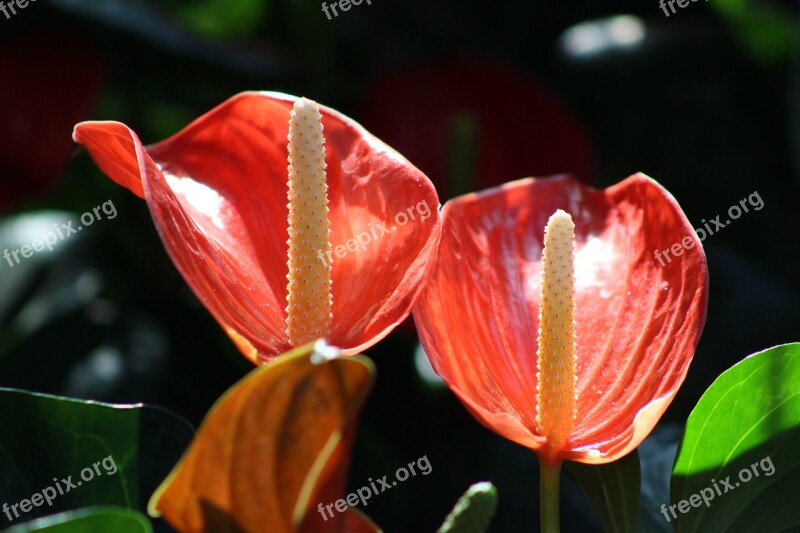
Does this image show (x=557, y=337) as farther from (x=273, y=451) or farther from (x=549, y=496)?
(x=273, y=451)

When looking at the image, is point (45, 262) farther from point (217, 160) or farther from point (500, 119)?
point (217, 160)

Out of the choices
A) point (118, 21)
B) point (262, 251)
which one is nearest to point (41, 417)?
point (262, 251)

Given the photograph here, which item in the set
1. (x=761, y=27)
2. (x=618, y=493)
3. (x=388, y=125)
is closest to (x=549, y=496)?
(x=618, y=493)

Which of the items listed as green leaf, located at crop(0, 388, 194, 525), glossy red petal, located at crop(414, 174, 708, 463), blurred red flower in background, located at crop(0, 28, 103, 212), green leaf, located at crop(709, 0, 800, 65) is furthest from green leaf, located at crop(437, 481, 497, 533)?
green leaf, located at crop(709, 0, 800, 65)

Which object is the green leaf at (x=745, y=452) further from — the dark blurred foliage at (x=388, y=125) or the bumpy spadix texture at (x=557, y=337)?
the dark blurred foliage at (x=388, y=125)

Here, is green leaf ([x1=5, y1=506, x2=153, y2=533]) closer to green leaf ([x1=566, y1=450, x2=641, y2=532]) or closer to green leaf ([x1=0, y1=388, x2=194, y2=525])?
green leaf ([x1=0, y1=388, x2=194, y2=525])
